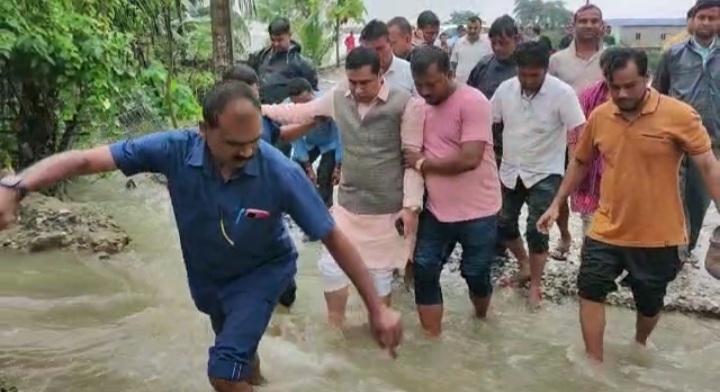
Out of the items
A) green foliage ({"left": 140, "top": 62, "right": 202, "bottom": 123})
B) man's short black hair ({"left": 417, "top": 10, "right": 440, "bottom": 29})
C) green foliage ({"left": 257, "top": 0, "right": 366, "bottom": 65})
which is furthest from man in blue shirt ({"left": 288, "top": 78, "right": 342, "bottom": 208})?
green foliage ({"left": 257, "top": 0, "right": 366, "bottom": 65})

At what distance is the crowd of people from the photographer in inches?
130

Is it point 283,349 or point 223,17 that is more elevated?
point 223,17

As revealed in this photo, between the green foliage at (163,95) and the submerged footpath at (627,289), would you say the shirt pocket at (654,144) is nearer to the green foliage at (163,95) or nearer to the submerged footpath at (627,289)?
the submerged footpath at (627,289)

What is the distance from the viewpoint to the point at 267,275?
353 centimetres

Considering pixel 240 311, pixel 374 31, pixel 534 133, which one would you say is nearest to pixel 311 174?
pixel 374 31

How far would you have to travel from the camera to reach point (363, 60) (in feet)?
15.2

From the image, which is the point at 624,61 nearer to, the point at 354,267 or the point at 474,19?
the point at 354,267

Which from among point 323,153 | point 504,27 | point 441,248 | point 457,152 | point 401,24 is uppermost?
point 504,27

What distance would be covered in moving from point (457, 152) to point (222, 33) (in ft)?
17.8

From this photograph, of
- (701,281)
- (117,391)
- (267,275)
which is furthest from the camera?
(701,281)

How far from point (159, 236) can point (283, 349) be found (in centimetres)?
322

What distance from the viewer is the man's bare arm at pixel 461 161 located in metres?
4.69

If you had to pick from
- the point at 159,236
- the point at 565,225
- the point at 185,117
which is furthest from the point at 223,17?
the point at 565,225

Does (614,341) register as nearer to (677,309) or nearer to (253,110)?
(677,309)
